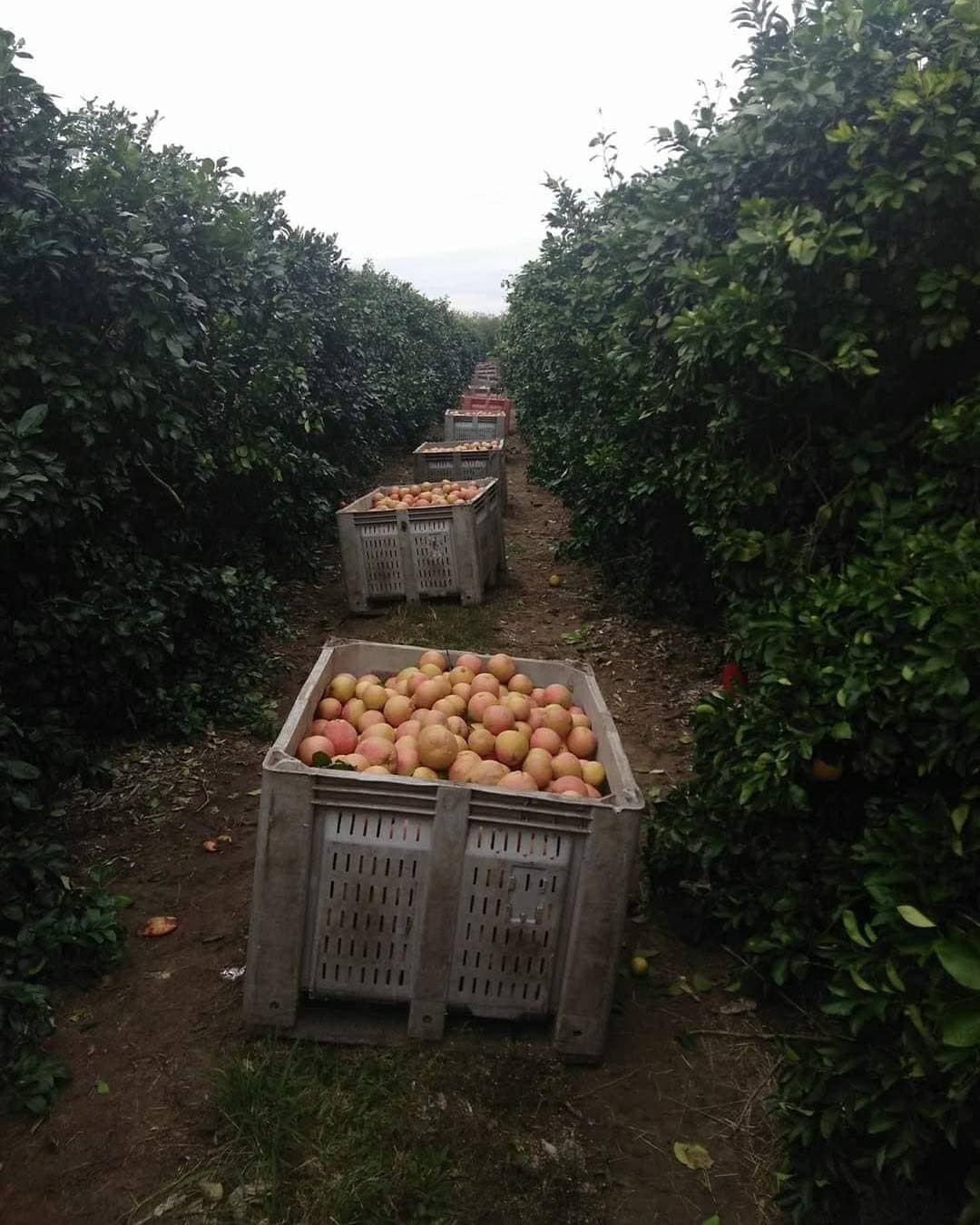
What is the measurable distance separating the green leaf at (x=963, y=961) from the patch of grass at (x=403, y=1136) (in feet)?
4.33

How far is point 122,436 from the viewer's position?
390 cm

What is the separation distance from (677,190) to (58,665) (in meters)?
3.47

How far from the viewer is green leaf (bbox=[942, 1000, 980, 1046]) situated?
1342 mm

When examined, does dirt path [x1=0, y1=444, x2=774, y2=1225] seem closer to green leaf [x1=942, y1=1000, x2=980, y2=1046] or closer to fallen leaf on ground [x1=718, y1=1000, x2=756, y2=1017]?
fallen leaf on ground [x1=718, y1=1000, x2=756, y2=1017]

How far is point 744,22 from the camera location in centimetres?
348

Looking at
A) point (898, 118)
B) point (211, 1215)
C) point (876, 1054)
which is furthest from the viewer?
point (898, 118)

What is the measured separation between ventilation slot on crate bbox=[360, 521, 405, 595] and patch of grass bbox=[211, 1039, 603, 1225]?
14.8ft

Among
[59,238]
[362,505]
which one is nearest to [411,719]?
[59,238]

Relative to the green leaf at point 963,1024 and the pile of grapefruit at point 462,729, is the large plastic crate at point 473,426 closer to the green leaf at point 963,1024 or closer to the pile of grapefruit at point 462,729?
the pile of grapefruit at point 462,729

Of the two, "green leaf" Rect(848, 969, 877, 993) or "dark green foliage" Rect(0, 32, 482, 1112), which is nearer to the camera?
"green leaf" Rect(848, 969, 877, 993)

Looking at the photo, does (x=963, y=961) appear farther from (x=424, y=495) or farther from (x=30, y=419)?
(x=424, y=495)

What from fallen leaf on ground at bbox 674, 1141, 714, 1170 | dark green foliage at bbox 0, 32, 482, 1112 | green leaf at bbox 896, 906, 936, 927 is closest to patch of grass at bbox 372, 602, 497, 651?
dark green foliage at bbox 0, 32, 482, 1112

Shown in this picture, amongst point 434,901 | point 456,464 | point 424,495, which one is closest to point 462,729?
point 434,901

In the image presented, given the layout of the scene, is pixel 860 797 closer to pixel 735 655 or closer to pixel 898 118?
pixel 735 655
